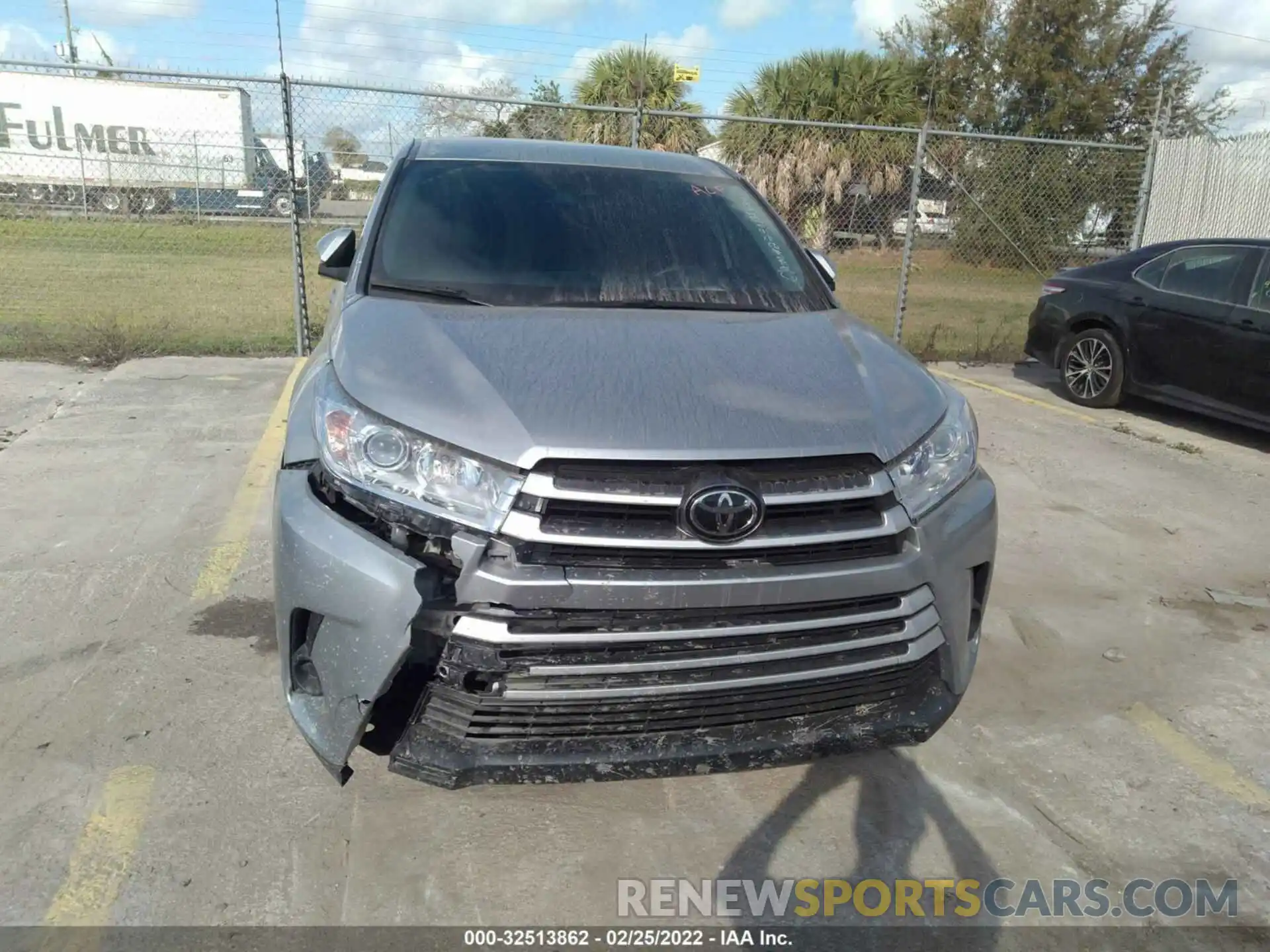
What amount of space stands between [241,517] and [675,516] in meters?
3.25

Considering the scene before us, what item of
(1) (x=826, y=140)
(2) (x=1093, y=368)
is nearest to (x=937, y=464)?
(2) (x=1093, y=368)

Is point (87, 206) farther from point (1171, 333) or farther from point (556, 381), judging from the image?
point (1171, 333)

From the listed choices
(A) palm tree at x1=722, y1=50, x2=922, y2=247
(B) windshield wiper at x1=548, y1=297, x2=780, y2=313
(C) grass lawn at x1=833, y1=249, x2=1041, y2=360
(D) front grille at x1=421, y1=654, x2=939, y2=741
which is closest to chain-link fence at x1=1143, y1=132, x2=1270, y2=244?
(C) grass lawn at x1=833, y1=249, x2=1041, y2=360

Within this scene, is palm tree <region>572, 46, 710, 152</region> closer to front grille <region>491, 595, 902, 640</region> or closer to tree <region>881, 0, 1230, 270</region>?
tree <region>881, 0, 1230, 270</region>

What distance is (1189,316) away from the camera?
7.42 meters

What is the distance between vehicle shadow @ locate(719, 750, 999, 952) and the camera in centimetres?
239

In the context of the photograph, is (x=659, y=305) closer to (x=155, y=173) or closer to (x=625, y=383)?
(x=625, y=383)

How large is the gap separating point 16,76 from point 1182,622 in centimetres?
2731

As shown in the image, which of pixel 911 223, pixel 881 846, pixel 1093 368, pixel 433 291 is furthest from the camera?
pixel 911 223

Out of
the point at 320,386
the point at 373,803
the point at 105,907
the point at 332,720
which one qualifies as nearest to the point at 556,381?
the point at 320,386

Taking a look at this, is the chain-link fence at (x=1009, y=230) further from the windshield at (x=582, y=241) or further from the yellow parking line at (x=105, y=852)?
the yellow parking line at (x=105, y=852)

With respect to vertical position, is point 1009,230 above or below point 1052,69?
below

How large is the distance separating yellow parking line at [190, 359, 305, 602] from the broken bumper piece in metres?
1.43

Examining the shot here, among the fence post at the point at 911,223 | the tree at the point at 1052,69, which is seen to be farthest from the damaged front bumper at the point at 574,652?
the tree at the point at 1052,69
